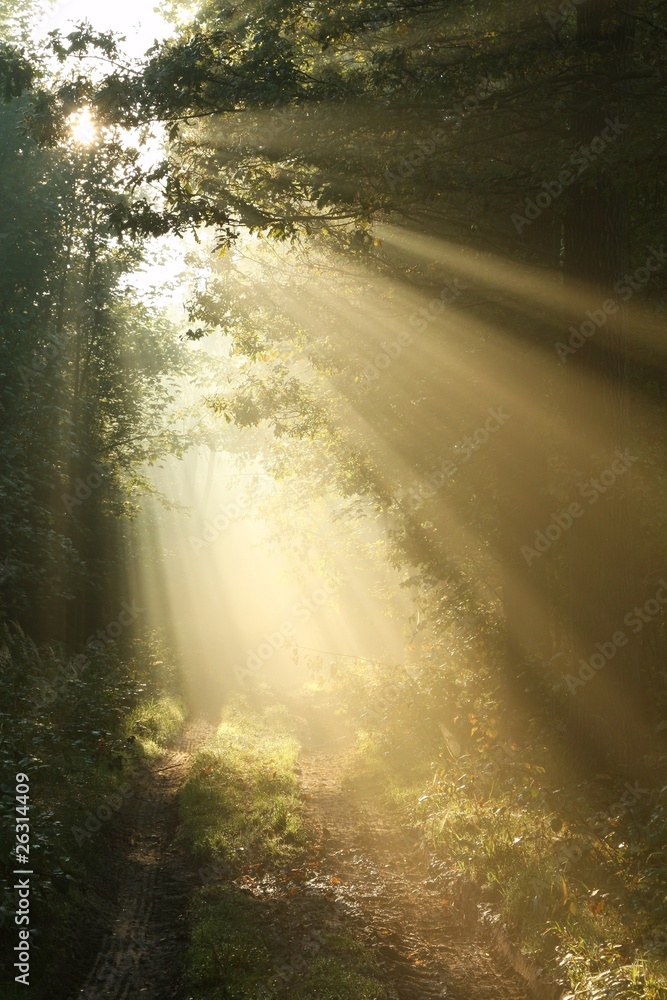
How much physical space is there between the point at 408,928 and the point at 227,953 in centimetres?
202

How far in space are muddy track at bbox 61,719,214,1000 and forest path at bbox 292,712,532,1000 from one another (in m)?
1.63

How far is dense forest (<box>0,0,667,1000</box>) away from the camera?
696 cm

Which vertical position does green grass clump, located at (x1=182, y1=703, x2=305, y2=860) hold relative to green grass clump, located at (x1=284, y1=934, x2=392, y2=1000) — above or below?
above

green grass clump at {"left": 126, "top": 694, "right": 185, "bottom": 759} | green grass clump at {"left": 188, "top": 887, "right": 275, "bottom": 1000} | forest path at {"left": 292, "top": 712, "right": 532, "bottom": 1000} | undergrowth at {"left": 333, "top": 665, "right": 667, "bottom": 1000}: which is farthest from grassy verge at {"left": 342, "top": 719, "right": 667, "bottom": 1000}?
green grass clump at {"left": 126, "top": 694, "right": 185, "bottom": 759}

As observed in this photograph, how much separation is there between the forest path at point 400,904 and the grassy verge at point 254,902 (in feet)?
1.08

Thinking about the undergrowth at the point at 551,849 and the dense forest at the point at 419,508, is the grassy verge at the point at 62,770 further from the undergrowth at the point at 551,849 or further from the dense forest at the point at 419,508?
the undergrowth at the point at 551,849

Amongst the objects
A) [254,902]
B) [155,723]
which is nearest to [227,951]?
[254,902]

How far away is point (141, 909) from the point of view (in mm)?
7953

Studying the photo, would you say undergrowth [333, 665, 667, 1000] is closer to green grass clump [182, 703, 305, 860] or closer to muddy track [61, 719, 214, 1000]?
green grass clump [182, 703, 305, 860]

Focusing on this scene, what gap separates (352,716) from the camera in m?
20.7

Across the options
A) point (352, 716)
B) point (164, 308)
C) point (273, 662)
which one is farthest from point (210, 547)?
point (352, 716)

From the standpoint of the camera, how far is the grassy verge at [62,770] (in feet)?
21.2

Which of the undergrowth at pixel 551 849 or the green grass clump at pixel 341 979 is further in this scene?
the green grass clump at pixel 341 979

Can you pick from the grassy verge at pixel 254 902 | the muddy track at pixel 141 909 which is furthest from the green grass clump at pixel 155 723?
the muddy track at pixel 141 909
